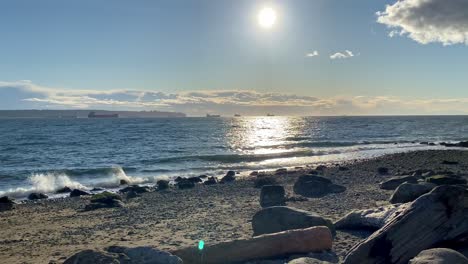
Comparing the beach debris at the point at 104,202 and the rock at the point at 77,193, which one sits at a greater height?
the beach debris at the point at 104,202

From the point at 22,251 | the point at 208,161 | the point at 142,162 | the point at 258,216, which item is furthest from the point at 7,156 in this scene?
the point at 258,216

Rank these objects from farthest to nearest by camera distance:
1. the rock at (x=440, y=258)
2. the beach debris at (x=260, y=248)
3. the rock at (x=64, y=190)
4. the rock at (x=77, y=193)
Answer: the rock at (x=64, y=190)
the rock at (x=77, y=193)
the beach debris at (x=260, y=248)
the rock at (x=440, y=258)

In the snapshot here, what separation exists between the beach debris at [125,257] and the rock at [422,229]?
3.48 metres

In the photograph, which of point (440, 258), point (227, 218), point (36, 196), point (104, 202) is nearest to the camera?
point (440, 258)

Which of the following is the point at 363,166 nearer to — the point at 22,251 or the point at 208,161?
the point at 208,161

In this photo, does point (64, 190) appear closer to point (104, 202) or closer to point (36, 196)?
point (36, 196)

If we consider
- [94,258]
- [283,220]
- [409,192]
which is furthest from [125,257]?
[409,192]

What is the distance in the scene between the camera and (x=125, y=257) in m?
8.37

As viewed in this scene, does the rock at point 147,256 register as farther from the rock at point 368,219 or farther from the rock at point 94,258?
the rock at point 368,219

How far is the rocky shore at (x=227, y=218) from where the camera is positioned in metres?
7.88

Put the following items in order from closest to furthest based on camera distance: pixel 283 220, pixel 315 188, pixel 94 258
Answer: pixel 94 258, pixel 283 220, pixel 315 188

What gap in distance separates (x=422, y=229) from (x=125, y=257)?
5382 millimetres

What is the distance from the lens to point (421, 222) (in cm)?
765

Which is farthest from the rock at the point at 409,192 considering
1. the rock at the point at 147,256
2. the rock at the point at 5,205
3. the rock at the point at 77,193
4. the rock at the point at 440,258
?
the rock at the point at 77,193
